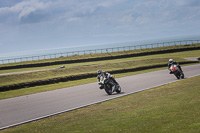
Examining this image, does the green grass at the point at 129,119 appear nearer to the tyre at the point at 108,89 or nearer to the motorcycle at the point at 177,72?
the tyre at the point at 108,89

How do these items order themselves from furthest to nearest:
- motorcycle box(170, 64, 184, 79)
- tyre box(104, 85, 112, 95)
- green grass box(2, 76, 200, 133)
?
1. motorcycle box(170, 64, 184, 79)
2. tyre box(104, 85, 112, 95)
3. green grass box(2, 76, 200, 133)

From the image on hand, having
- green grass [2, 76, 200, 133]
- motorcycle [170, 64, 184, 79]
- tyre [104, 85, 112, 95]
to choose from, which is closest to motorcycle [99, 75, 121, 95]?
tyre [104, 85, 112, 95]

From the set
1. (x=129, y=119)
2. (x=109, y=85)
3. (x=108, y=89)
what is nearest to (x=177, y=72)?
(x=109, y=85)

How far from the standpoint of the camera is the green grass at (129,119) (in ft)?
26.1

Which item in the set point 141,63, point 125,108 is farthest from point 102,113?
point 141,63

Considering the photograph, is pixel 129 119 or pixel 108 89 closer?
pixel 129 119

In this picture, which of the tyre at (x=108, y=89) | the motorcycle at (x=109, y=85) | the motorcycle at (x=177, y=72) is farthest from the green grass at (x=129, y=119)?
the motorcycle at (x=177, y=72)

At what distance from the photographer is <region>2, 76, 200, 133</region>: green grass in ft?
26.1

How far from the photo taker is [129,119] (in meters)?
9.34

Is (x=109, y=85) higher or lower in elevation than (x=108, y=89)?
higher

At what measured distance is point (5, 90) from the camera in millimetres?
24812

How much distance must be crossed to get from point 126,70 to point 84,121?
88.3ft

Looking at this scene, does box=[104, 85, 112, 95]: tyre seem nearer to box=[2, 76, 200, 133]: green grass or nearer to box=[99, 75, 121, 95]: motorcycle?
box=[99, 75, 121, 95]: motorcycle

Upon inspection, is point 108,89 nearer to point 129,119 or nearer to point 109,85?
point 109,85
